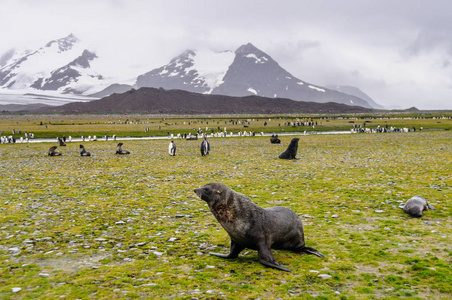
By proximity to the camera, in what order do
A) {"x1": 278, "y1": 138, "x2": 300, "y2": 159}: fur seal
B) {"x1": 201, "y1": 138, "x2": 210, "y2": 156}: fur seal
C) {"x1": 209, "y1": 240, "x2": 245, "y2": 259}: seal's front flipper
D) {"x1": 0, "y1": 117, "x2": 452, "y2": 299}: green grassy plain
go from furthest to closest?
1. {"x1": 201, "y1": 138, "x2": 210, "y2": 156}: fur seal
2. {"x1": 278, "y1": 138, "x2": 300, "y2": 159}: fur seal
3. {"x1": 209, "y1": 240, "x2": 245, "y2": 259}: seal's front flipper
4. {"x1": 0, "y1": 117, "x2": 452, "y2": 299}: green grassy plain

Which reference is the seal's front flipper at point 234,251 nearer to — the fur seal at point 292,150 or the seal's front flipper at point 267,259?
the seal's front flipper at point 267,259

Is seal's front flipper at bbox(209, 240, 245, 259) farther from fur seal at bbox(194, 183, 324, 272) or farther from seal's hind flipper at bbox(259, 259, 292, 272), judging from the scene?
seal's hind flipper at bbox(259, 259, 292, 272)

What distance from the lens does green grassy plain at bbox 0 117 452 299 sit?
6.05m

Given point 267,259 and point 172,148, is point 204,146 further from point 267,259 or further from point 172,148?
point 267,259

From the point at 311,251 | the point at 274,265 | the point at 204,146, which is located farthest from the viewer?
the point at 204,146

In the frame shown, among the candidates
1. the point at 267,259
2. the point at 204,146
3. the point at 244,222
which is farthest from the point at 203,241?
the point at 204,146

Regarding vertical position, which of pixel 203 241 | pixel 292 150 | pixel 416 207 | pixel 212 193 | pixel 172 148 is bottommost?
pixel 203 241

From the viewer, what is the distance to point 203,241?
8.79 metres

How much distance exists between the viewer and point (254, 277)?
6.51 metres

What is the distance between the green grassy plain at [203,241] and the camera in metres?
→ 6.05

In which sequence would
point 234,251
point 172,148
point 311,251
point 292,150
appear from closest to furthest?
point 234,251
point 311,251
point 292,150
point 172,148

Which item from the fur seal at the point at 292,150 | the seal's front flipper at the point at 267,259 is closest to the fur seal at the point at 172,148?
the fur seal at the point at 292,150

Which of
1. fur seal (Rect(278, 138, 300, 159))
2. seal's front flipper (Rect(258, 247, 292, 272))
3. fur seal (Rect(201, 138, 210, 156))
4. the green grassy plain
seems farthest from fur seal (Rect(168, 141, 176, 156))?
seal's front flipper (Rect(258, 247, 292, 272))

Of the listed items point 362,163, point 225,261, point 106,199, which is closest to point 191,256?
point 225,261
